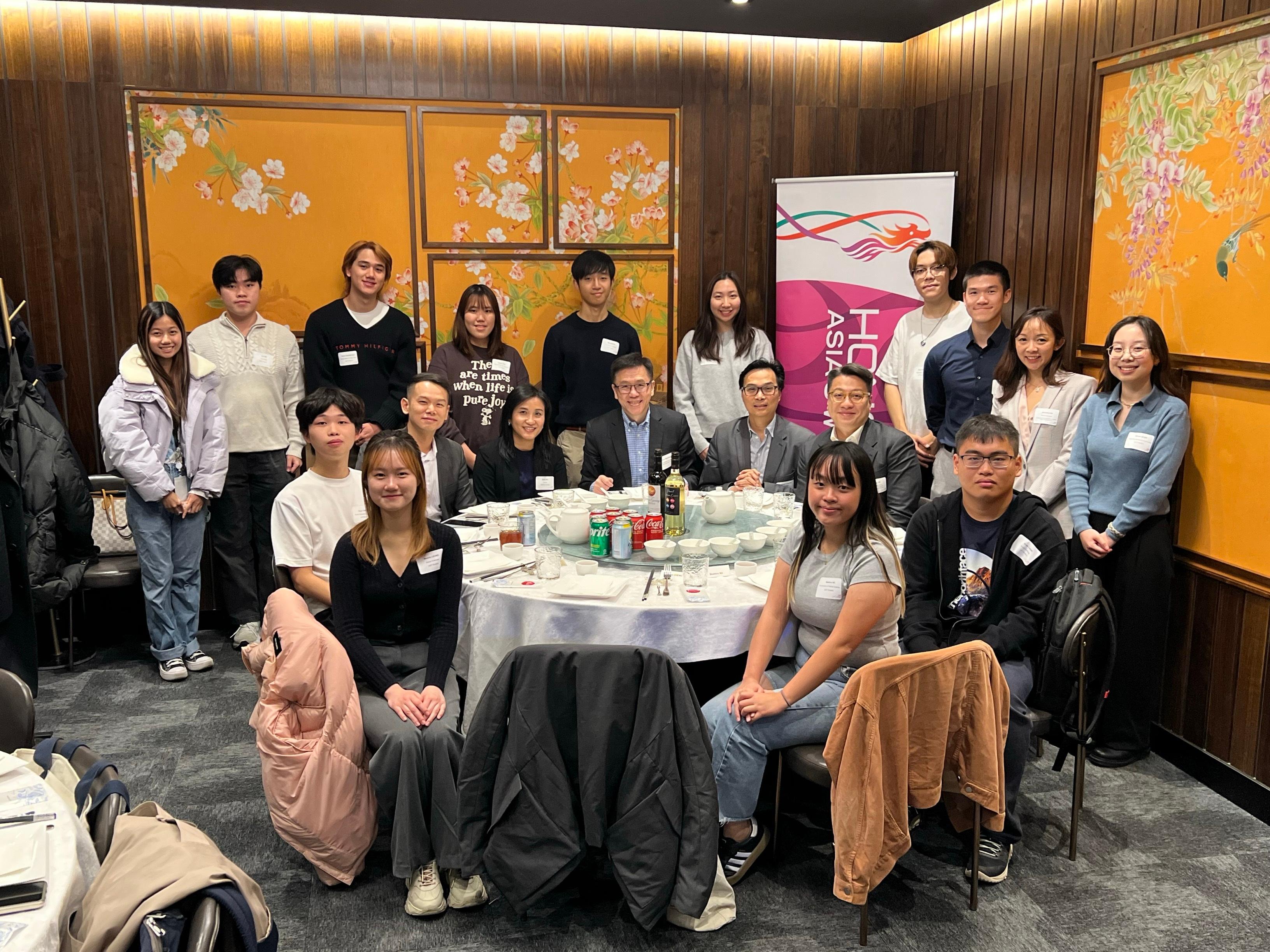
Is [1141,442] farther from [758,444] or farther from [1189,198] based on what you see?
[758,444]

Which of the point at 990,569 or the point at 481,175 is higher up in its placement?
the point at 481,175

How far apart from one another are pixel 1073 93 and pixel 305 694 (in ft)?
12.8

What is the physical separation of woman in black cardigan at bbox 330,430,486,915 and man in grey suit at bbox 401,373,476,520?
104cm

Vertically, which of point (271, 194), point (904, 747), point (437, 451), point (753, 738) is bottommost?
point (753, 738)

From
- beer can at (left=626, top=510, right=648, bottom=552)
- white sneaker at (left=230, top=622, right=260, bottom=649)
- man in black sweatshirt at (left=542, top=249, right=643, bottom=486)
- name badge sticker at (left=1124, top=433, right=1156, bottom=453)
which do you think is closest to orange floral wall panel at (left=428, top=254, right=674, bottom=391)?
man in black sweatshirt at (left=542, top=249, right=643, bottom=486)

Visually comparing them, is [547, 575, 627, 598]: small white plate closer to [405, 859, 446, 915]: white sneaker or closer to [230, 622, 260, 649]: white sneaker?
[405, 859, 446, 915]: white sneaker

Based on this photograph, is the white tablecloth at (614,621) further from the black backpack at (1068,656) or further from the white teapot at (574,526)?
the black backpack at (1068,656)

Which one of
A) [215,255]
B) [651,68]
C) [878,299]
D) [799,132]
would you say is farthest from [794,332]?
[215,255]

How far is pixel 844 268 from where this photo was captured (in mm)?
5355

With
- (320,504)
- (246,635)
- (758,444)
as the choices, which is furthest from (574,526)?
(246,635)

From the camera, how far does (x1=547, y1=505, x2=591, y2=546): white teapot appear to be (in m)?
3.36

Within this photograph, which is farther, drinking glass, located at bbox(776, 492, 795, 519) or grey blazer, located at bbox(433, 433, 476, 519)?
grey blazer, located at bbox(433, 433, 476, 519)

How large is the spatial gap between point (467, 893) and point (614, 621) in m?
0.83

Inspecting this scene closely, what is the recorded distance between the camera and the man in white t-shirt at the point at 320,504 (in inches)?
126
